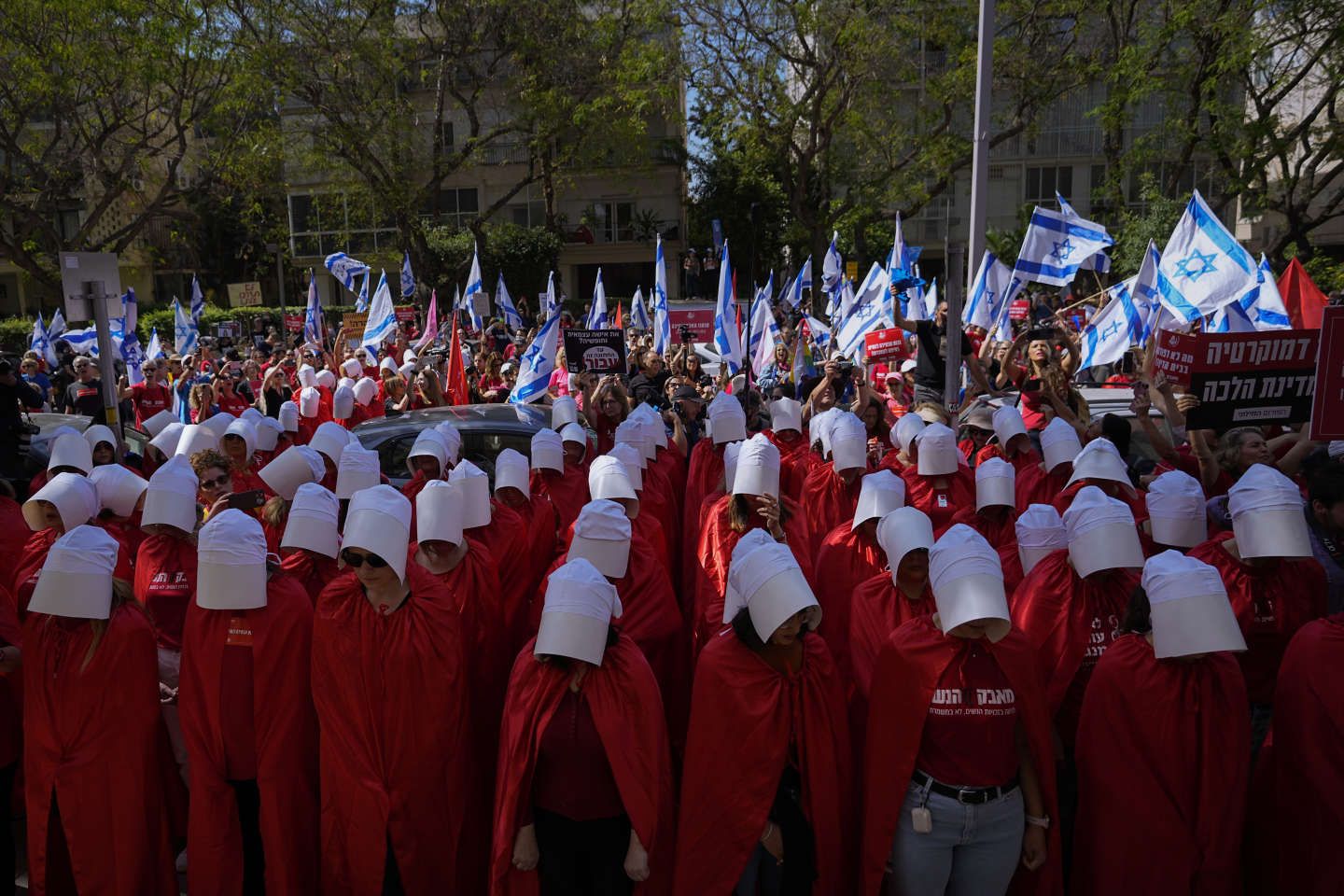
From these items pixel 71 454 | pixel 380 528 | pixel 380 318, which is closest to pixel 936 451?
pixel 380 528

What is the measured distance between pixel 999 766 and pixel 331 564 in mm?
3035

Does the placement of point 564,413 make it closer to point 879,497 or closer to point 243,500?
point 243,500

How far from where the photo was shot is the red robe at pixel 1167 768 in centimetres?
350

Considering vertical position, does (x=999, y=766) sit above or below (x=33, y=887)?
above

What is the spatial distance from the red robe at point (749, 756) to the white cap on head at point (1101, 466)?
2.27m

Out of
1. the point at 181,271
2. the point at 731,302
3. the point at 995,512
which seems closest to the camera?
the point at 995,512

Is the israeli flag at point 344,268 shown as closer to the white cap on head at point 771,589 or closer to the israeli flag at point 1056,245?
the israeli flag at point 1056,245

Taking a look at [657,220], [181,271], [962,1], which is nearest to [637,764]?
[962,1]

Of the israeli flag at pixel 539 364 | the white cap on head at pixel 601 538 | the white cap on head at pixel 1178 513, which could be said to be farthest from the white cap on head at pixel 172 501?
the israeli flag at pixel 539 364

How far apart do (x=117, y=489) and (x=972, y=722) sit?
4623 millimetres

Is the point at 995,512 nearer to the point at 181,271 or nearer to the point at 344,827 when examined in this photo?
the point at 344,827

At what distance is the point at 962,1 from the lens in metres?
25.2

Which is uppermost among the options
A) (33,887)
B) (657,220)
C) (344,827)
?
(657,220)

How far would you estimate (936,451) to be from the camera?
5.83m
